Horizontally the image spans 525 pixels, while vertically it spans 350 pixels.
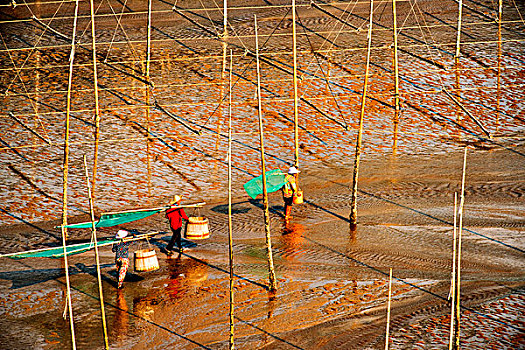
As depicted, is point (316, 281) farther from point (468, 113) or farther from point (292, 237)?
point (468, 113)

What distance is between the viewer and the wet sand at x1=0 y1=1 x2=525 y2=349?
11.5m

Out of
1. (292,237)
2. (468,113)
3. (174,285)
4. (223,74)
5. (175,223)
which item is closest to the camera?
(174,285)

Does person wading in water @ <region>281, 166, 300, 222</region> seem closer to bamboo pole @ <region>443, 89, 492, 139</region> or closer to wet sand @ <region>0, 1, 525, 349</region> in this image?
wet sand @ <region>0, 1, 525, 349</region>

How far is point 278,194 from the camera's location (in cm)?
1669

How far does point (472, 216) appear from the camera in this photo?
14898 mm

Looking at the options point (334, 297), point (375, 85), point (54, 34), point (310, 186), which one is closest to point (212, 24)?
point (54, 34)

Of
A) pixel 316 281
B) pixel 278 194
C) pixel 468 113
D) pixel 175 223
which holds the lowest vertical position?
pixel 316 281

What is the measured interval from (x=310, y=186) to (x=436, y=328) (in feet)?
21.1

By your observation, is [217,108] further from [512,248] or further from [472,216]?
[512,248]

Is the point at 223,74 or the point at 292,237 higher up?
the point at 223,74

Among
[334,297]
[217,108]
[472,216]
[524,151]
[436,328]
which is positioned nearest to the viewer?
[436,328]

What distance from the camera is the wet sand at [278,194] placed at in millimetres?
11500

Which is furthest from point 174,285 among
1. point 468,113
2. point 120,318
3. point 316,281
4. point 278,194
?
point 468,113

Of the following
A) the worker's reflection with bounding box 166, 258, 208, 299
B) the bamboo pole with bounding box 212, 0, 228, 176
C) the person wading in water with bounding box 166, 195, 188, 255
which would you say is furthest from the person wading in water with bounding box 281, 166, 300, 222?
the bamboo pole with bounding box 212, 0, 228, 176
